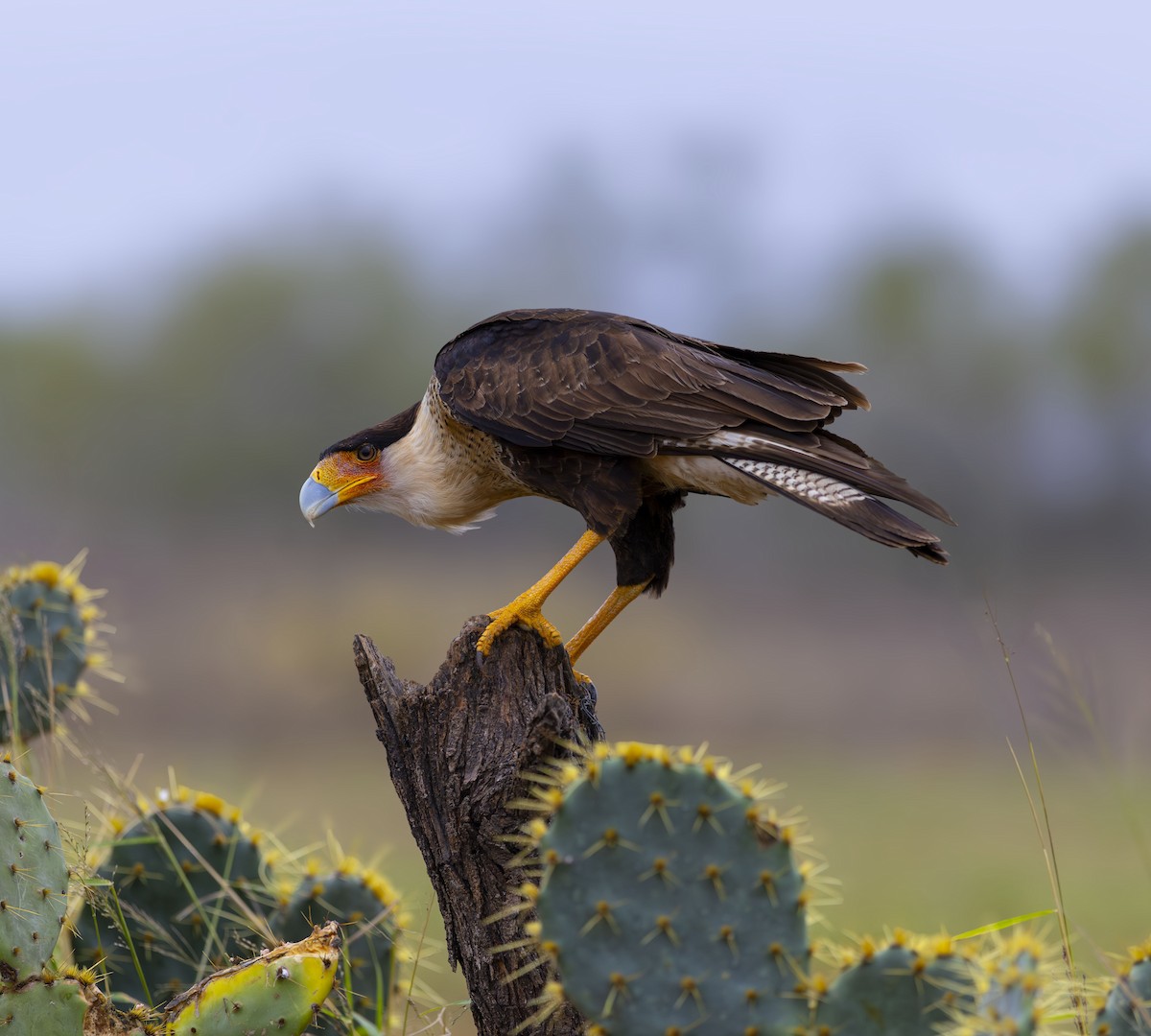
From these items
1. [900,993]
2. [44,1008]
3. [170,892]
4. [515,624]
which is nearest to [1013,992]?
[900,993]

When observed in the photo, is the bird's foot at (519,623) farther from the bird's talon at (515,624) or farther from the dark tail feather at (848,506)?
the dark tail feather at (848,506)

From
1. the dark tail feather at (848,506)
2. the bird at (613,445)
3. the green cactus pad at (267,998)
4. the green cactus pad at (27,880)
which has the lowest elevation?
the green cactus pad at (267,998)

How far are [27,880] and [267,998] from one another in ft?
2.20

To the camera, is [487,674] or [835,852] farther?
[835,852]

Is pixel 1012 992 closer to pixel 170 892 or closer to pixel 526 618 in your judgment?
pixel 526 618

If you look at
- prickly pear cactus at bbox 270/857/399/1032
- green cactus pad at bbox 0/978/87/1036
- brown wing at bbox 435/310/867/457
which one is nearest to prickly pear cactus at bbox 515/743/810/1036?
green cactus pad at bbox 0/978/87/1036

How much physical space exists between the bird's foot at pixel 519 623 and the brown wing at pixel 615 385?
2.24ft

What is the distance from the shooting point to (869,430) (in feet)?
56.7

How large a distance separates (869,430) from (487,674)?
14.6 m

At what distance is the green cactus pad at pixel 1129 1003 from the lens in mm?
2352

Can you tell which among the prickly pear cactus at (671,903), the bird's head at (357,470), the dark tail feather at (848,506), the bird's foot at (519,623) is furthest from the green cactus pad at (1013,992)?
the bird's head at (357,470)

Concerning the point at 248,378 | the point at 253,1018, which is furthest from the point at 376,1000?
the point at 248,378

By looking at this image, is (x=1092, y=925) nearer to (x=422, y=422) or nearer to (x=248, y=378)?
(x=422, y=422)

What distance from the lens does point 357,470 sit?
4.72 metres
